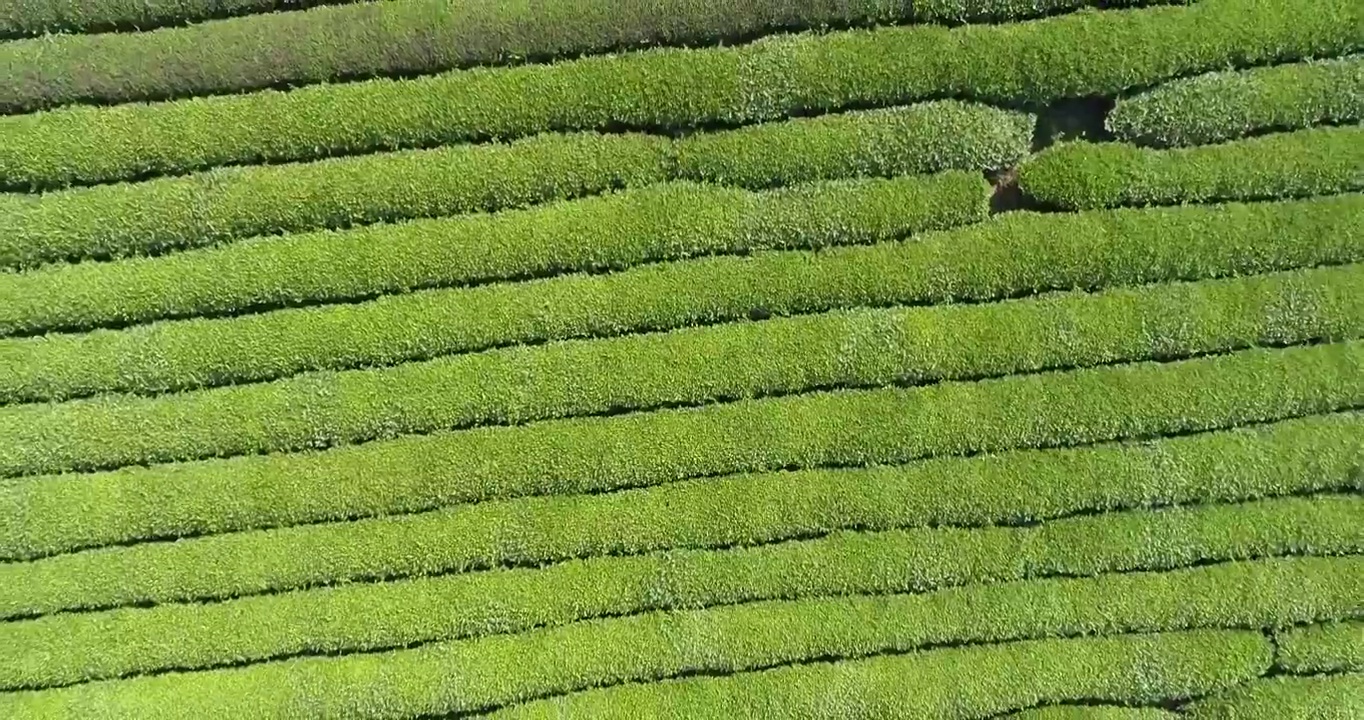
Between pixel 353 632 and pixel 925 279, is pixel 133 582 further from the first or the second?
pixel 925 279

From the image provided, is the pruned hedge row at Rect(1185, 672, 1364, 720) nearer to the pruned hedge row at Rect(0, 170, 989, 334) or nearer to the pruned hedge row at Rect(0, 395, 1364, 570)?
the pruned hedge row at Rect(0, 395, 1364, 570)

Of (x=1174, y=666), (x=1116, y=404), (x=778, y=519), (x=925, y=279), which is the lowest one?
(x=1174, y=666)

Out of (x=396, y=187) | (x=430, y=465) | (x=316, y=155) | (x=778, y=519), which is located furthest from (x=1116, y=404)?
(x=316, y=155)

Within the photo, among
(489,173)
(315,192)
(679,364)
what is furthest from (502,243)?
(679,364)

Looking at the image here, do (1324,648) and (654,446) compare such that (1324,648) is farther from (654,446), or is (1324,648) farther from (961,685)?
(654,446)

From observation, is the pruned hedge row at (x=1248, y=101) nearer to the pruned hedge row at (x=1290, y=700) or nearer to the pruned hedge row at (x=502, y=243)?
the pruned hedge row at (x=502, y=243)

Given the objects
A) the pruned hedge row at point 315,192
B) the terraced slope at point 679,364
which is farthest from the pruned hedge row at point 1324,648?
the pruned hedge row at point 315,192
